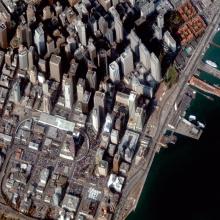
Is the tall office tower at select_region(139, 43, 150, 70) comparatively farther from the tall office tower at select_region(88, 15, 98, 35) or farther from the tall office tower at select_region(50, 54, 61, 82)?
the tall office tower at select_region(50, 54, 61, 82)

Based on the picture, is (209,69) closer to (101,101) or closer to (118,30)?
(118,30)

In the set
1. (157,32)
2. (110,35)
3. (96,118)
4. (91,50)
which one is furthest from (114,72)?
(157,32)

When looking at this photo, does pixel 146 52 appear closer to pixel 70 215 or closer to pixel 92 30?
pixel 92 30

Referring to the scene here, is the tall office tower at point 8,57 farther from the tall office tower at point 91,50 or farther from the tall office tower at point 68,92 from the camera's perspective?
the tall office tower at point 91,50

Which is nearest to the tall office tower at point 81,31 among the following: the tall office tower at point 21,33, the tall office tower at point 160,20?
the tall office tower at point 21,33

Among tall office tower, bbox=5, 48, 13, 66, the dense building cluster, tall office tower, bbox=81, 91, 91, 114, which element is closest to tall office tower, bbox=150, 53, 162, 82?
the dense building cluster
